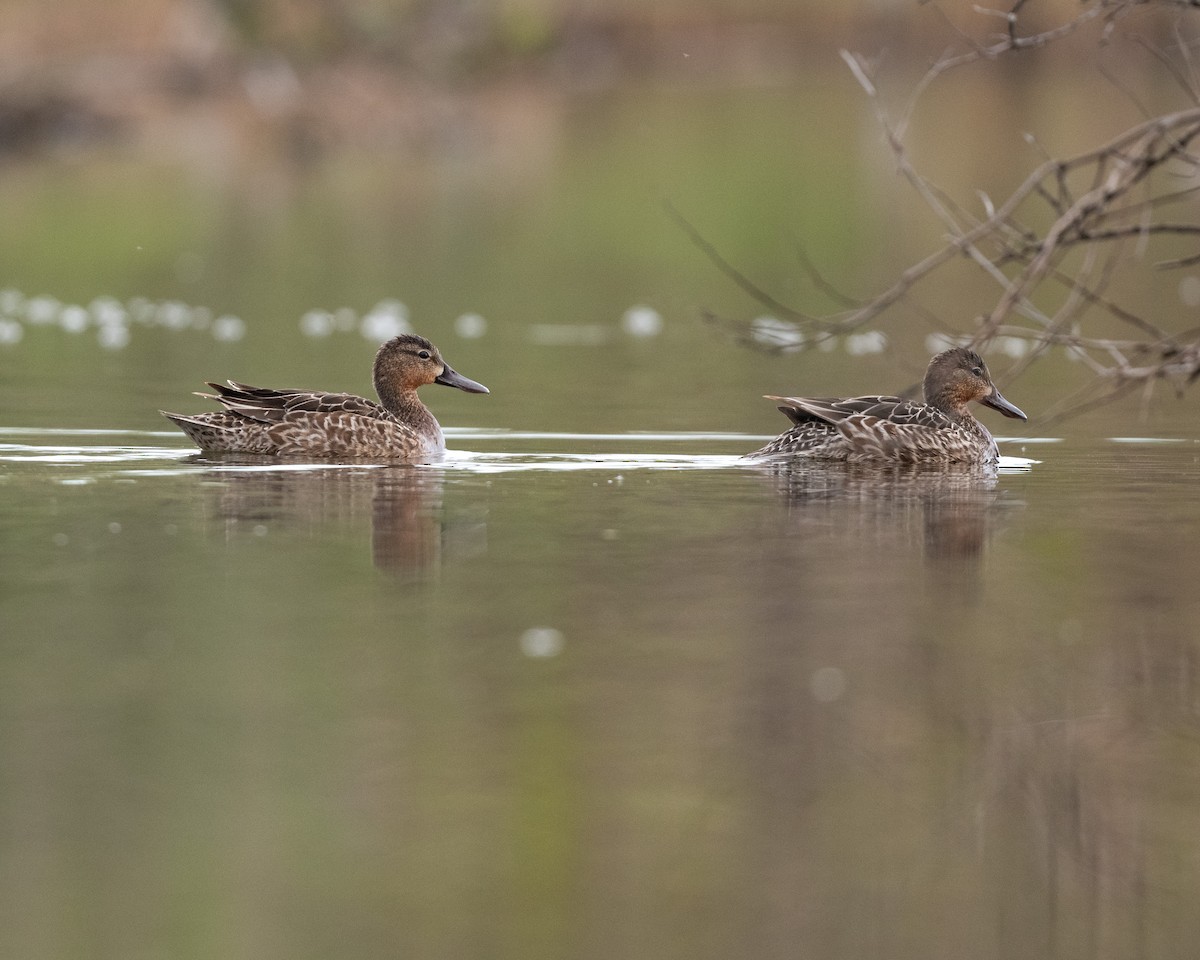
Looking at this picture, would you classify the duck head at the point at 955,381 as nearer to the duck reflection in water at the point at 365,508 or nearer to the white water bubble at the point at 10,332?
the duck reflection in water at the point at 365,508

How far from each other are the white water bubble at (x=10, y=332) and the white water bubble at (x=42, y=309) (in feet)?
0.78

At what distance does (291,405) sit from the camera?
1232 cm

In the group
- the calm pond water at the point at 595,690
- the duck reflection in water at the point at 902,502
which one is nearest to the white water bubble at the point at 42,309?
the calm pond water at the point at 595,690

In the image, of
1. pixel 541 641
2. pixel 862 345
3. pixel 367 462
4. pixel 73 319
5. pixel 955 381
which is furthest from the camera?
pixel 73 319

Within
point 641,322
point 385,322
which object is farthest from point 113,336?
point 641,322

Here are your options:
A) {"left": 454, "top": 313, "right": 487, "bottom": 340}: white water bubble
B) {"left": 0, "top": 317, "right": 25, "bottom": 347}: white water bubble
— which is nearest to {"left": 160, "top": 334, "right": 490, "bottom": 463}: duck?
{"left": 0, "top": 317, "right": 25, "bottom": 347}: white water bubble

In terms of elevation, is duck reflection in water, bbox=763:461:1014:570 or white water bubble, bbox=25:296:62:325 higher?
white water bubble, bbox=25:296:62:325

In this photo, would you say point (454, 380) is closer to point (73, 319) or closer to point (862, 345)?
point (862, 345)

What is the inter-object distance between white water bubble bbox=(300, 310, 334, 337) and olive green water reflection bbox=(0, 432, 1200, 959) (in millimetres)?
9761

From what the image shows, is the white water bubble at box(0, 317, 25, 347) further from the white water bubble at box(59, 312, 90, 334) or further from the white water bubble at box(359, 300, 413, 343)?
the white water bubble at box(359, 300, 413, 343)

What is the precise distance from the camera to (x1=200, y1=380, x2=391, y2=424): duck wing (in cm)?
1231

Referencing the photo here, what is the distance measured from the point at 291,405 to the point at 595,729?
246 inches

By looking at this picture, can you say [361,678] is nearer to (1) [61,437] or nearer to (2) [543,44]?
(1) [61,437]

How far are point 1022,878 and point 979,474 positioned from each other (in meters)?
6.77
